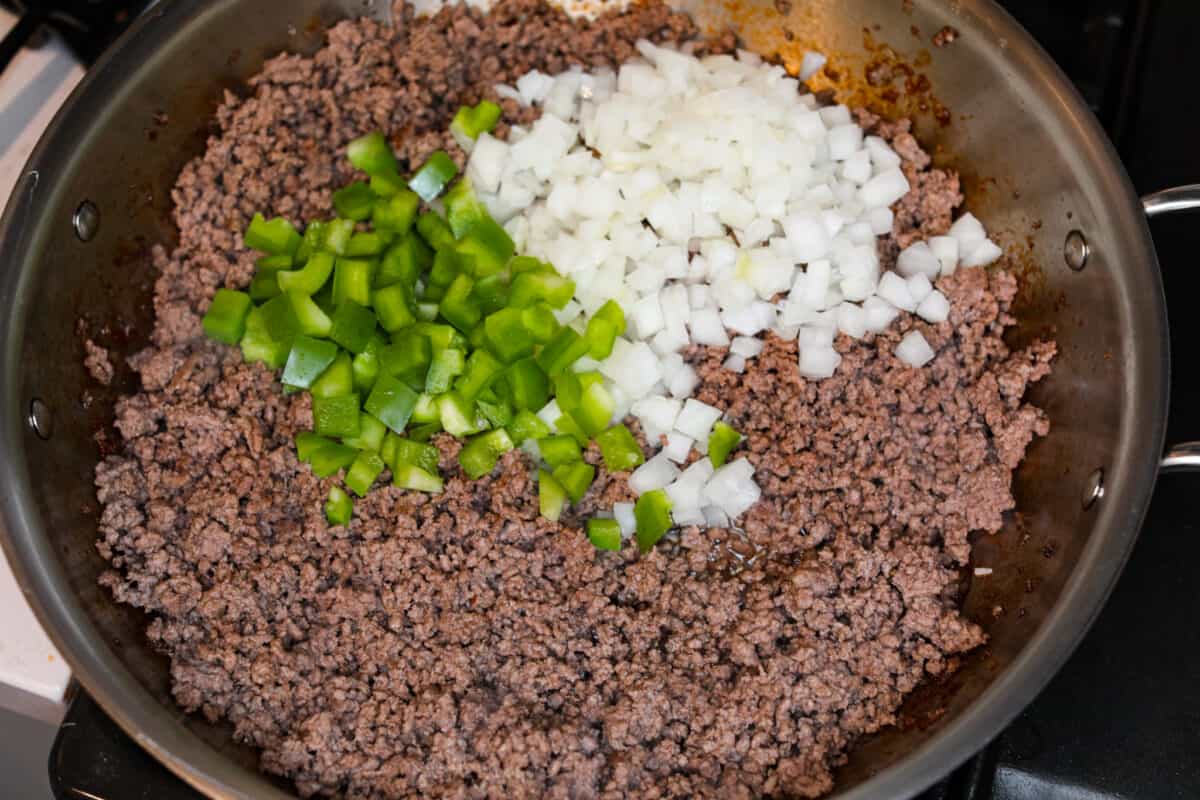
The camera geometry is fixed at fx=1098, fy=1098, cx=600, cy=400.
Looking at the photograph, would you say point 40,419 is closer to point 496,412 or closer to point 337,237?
point 337,237

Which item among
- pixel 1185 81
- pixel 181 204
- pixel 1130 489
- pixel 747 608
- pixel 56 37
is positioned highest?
pixel 56 37

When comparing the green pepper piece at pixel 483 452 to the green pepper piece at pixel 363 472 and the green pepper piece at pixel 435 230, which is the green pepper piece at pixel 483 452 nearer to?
the green pepper piece at pixel 363 472

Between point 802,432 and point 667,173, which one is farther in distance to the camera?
point 667,173

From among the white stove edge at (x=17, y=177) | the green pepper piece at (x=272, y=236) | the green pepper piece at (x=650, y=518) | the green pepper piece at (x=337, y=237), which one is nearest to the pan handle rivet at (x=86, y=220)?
the white stove edge at (x=17, y=177)

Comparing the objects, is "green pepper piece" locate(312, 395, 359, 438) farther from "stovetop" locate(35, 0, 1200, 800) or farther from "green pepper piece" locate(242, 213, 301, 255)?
"stovetop" locate(35, 0, 1200, 800)

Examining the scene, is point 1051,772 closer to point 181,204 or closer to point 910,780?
point 910,780

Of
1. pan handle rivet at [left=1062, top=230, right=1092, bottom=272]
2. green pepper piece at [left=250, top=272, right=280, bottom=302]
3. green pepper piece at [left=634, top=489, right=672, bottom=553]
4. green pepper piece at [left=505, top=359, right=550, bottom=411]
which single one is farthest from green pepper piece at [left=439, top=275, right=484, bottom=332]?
pan handle rivet at [left=1062, top=230, right=1092, bottom=272]

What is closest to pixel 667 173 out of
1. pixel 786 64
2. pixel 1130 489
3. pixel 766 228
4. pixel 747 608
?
pixel 766 228
